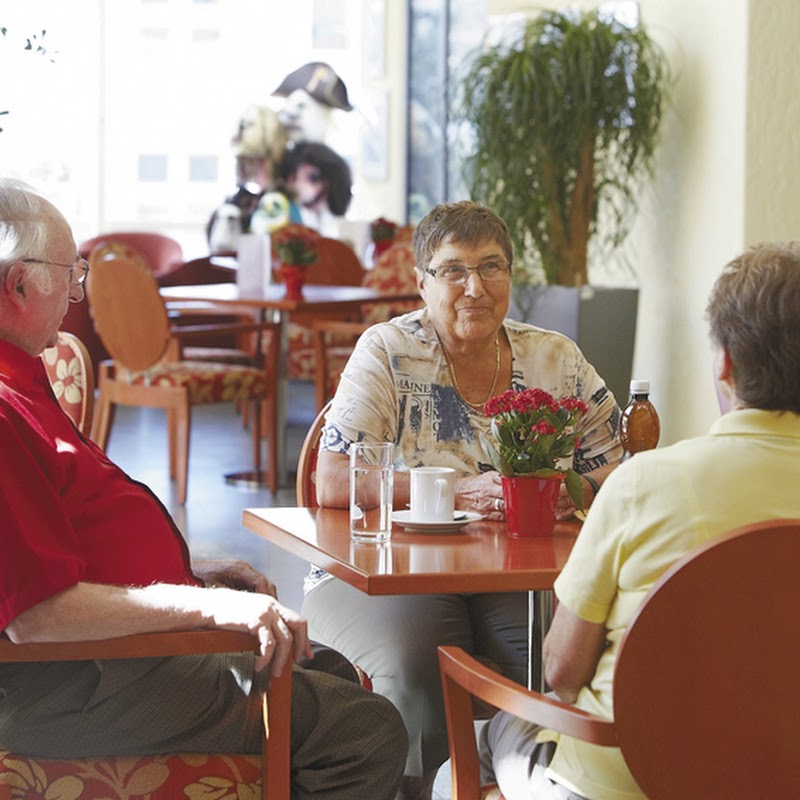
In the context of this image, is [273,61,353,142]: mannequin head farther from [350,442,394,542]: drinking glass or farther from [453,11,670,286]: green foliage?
[350,442,394,542]: drinking glass

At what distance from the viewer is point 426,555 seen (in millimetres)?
2162

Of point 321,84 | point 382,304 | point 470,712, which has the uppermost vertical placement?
point 321,84

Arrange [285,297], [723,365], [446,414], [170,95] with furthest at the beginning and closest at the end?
[170,95], [285,297], [446,414], [723,365]

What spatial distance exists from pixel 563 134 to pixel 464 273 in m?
3.60

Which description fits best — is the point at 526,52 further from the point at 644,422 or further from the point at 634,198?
the point at 644,422

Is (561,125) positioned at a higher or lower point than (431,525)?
higher

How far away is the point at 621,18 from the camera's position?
676cm

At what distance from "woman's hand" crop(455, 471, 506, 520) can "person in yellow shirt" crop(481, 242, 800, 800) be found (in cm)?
73

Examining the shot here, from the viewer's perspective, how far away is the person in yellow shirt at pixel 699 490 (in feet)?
5.36

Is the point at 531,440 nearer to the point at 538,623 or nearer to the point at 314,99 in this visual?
the point at 538,623

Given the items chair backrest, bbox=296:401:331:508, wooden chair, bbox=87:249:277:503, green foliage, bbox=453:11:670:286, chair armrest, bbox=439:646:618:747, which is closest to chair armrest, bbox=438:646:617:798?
chair armrest, bbox=439:646:618:747

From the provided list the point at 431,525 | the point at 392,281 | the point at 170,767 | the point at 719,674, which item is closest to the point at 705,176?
the point at 392,281

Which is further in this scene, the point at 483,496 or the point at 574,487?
the point at 483,496

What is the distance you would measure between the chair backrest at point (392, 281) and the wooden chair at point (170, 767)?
228 inches
